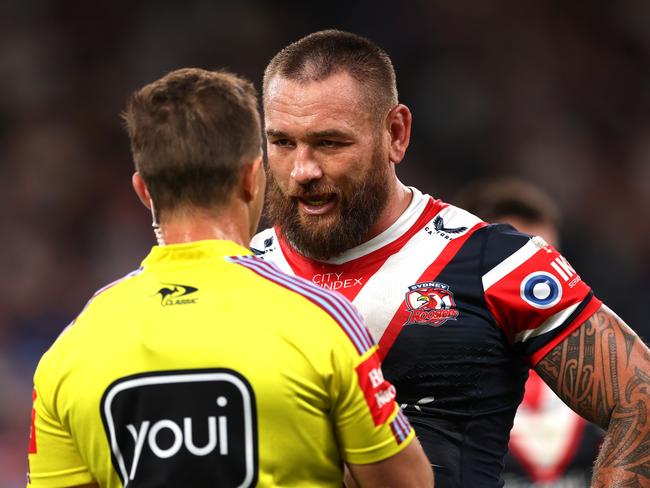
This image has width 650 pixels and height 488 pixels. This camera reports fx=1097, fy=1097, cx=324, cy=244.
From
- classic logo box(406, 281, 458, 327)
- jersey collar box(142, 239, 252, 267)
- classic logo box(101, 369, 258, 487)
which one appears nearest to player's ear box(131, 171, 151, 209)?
jersey collar box(142, 239, 252, 267)

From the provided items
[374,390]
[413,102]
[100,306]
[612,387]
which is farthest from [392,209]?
[413,102]

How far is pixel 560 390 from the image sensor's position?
322 centimetres

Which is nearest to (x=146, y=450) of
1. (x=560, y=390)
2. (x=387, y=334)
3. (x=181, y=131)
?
(x=181, y=131)

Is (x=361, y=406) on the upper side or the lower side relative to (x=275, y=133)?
lower

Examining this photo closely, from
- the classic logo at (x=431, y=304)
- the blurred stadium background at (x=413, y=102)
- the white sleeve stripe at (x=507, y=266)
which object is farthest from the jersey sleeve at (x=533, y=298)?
the blurred stadium background at (x=413, y=102)

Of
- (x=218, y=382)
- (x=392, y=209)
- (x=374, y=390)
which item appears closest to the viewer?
(x=218, y=382)

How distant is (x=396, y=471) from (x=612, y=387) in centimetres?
99

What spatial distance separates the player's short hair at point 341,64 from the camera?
11.3ft

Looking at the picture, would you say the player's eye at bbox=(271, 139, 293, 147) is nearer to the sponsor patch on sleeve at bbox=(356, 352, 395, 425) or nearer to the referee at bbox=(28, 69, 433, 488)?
the referee at bbox=(28, 69, 433, 488)

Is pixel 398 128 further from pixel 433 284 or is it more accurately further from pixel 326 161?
pixel 433 284

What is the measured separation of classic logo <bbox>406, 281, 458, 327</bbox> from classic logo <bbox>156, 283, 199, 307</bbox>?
1023 millimetres

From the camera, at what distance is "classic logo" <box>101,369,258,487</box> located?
2.34m

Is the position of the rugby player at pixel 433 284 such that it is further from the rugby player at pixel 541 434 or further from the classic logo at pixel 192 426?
the rugby player at pixel 541 434

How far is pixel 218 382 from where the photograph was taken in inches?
91.8
